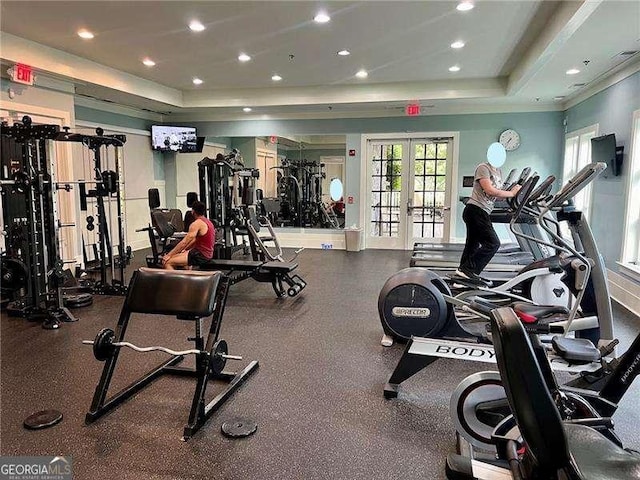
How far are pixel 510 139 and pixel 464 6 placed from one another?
4898mm

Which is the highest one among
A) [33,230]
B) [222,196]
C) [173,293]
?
[222,196]

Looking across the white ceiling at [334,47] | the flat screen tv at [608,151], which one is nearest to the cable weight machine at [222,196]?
the white ceiling at [334,47]

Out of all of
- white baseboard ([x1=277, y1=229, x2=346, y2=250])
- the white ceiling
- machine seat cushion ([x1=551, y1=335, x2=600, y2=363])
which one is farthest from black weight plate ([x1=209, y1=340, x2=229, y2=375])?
white baseboard ([x1=277, y1=229, x2=346, y2=250])

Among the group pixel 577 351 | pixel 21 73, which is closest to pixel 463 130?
pixel 577 351

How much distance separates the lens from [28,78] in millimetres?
5457

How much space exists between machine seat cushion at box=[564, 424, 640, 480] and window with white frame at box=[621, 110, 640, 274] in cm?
435

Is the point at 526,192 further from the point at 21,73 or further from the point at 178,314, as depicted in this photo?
the point at 21,73

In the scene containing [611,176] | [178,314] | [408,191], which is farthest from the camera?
[408,191]

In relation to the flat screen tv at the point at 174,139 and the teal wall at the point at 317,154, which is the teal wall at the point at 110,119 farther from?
the teal wall at the point at 317,154

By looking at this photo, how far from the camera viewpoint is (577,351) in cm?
265

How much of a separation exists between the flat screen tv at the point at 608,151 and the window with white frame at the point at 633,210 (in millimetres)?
320

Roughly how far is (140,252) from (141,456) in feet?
23.1

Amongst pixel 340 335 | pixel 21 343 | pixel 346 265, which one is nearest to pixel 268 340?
pixel 340 335

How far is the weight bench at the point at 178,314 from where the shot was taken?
2.65m
